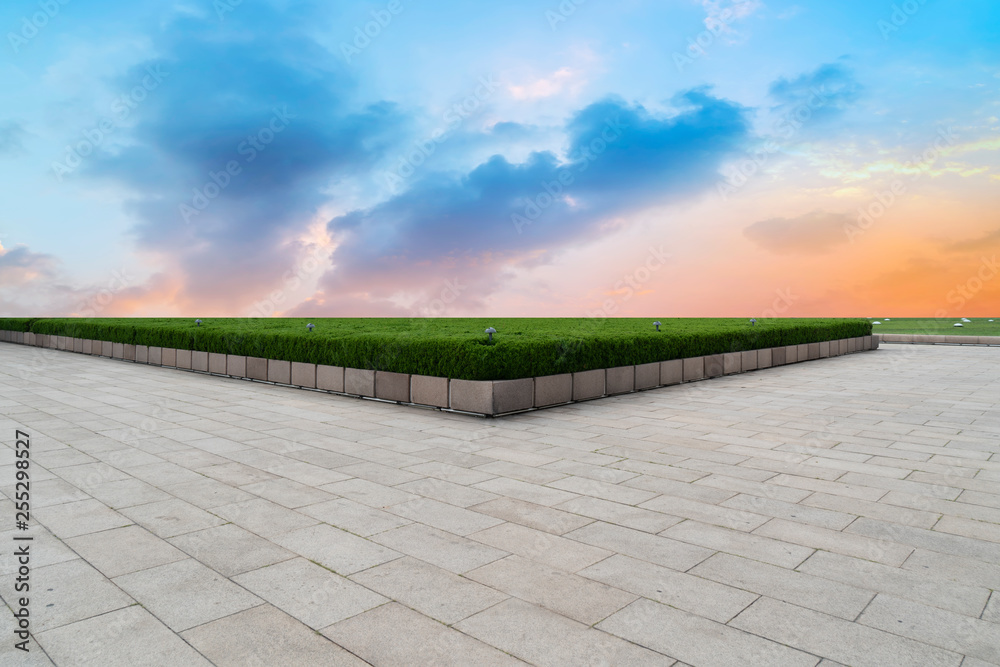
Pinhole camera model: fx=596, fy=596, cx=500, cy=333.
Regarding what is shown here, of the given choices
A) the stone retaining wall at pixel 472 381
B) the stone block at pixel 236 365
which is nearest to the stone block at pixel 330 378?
the stone retaining wall at pixel 472 381

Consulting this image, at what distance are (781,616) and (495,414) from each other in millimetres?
5828

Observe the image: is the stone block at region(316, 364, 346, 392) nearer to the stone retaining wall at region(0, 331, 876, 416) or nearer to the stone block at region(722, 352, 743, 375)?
the stone retaining wall at region(0, 331, 876, 416)

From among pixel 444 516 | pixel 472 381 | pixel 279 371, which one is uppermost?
pixel 472 381

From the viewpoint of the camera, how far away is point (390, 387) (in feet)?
33.0

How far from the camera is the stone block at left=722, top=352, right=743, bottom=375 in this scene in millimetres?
14258

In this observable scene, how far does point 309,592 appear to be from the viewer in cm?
345

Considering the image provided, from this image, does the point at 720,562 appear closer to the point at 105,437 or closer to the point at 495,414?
the point at 495,414

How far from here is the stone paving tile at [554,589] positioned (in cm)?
325

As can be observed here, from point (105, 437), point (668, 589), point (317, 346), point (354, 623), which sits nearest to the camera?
point (354, 623)

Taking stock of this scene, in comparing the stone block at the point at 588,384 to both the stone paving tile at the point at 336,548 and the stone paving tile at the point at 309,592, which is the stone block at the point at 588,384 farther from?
the stone paving tile at the point at 309,592

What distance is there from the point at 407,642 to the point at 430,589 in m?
0.55

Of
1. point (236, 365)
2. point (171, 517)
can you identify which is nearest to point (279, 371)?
point (236, 365)

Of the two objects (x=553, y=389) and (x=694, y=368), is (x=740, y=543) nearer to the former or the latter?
(x=553, y=389)

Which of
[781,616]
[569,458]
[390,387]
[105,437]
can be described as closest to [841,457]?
[569,458]
